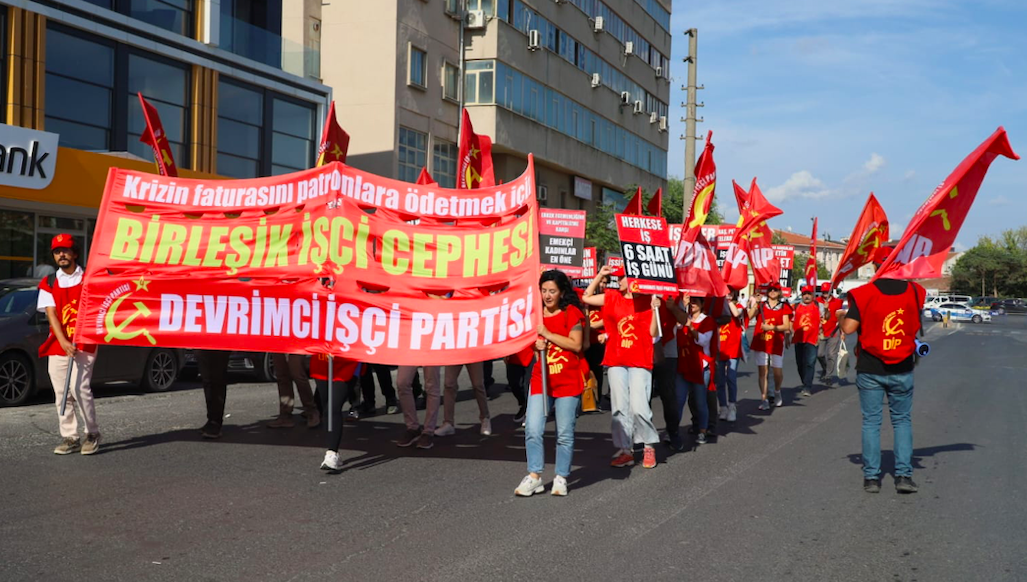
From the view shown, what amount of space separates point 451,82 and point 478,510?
28.8 metres

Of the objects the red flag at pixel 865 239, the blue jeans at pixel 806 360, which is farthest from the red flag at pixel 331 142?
the blue jeans at pixel 806 360

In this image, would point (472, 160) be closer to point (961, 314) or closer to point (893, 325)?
point (893, 325)

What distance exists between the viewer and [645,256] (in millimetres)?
8430

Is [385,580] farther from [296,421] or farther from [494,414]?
[494,414]

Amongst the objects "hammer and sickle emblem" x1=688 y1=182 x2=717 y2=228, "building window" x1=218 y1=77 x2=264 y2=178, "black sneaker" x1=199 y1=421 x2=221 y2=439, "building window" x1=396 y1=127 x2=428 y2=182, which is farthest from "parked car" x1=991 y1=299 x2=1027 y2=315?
"black sneaker" x1=199 y1=421 x2=221 y2=439

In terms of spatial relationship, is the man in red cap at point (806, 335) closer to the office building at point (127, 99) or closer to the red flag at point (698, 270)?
the red flag at point (698, 270)

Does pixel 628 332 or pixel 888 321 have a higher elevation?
pixel 888 321

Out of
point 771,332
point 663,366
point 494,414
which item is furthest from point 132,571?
point 771,332

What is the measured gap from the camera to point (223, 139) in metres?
26.0

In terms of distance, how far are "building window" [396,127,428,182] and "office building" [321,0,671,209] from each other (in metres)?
0.05

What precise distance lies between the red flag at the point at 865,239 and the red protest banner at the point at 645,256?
1642mm

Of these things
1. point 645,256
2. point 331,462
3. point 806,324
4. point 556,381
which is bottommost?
point 331,462

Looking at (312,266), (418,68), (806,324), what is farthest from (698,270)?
(418,68)

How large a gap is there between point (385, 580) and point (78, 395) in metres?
4.59
